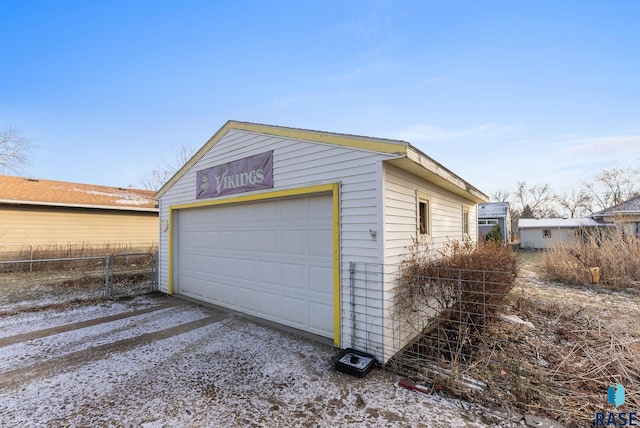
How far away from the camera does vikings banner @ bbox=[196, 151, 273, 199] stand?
512 cm

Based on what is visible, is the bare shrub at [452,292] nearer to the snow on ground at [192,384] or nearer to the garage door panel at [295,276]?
the snow on ground at [192,384]

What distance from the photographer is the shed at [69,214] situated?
10.7 m

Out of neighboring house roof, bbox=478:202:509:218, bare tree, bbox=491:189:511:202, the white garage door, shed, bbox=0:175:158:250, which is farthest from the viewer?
bare tree, bbox=491:189:511:202

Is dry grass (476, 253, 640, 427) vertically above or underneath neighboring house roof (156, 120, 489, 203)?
underneath

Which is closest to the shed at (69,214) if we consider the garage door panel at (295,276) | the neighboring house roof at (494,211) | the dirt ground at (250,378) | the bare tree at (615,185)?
the dirt ground at (250,378)

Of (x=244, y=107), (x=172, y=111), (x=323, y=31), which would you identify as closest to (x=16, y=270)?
(x=172, y=111)

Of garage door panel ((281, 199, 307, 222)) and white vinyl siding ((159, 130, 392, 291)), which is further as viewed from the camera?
garage door panel ((281, 199, 307, 222))

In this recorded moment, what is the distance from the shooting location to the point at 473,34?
5.89 m

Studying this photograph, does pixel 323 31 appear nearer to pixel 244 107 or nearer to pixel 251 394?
pixel 244 107

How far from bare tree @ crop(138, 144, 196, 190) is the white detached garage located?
43.5ft

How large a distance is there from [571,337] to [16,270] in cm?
1630

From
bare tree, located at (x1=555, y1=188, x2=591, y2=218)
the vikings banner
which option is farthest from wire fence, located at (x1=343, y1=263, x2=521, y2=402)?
bare tree, located at (x1=555, y1=188, x2=591, y2=218)

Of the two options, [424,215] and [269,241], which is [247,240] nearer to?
[269,241]

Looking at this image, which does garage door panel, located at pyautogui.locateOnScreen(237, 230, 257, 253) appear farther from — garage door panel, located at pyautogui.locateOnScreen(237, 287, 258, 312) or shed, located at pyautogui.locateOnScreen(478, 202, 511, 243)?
shed, located at pyautogui.locateOnScreen(478, 202, 511, 243)
